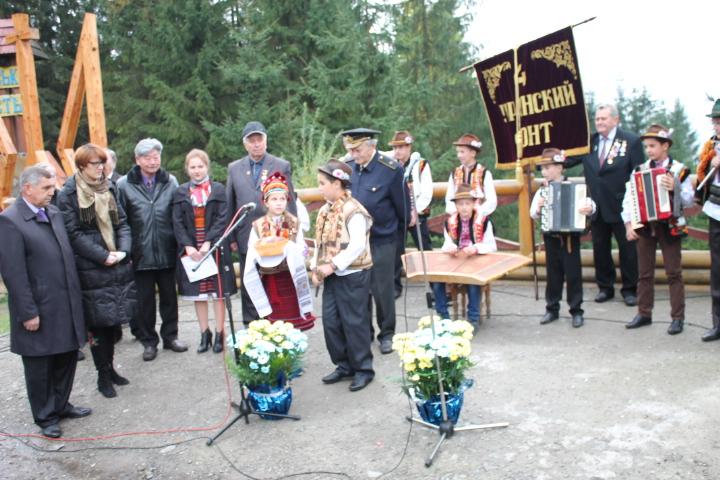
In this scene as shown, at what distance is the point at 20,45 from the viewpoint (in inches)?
418

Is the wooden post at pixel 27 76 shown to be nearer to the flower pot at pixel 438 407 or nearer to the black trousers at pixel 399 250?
the black trousers at pixel 399 250

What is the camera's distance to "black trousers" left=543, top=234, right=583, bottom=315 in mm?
6762

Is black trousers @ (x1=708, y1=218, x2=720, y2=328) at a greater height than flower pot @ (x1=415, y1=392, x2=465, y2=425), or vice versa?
black trousers @ (x1=708, y1=218, x2=720, y2=328)

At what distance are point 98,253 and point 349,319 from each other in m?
2.08

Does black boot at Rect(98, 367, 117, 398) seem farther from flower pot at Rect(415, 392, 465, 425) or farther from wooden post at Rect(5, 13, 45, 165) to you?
wooden post at Rect(5, 13, 45, 165)

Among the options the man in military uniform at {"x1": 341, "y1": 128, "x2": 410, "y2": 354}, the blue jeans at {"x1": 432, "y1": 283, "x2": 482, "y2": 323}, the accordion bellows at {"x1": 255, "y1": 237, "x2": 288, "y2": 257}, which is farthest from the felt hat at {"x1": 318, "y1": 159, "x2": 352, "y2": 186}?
the blue jeans at {"x1": 432, "y1": 283, "x2": 482, "y2": 323}

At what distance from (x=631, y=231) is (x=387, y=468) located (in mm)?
3611

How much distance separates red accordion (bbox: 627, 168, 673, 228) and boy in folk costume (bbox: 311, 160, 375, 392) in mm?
2576

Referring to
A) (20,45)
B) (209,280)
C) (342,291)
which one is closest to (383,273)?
(342,291)

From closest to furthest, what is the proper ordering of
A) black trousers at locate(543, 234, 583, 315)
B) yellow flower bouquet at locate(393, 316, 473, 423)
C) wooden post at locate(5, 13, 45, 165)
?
yellow flower bouquet at locate(393, 316, 473, 423), black trousers at locate(543, 234, 583, 315), wooden post at locate(5, 13, 45, 165)

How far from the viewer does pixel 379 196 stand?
6.15 meters

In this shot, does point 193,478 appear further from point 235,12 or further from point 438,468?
point 235,12

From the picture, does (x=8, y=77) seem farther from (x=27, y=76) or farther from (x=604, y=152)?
(x=604, y=152)

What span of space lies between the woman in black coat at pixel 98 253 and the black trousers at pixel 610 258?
15.9ft
